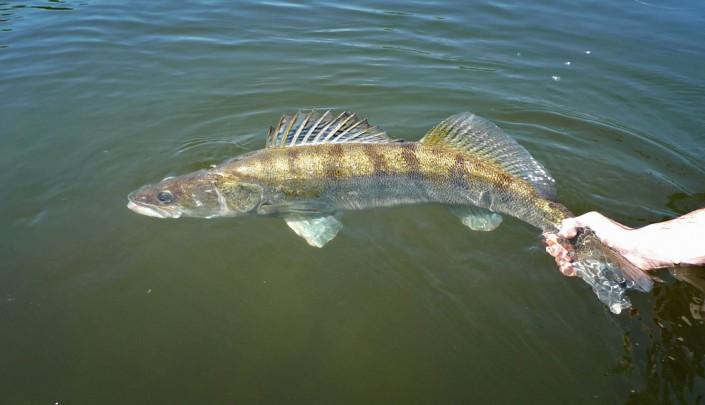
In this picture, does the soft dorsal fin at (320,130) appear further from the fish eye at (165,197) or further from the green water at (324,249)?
the fish eye at (165,197)

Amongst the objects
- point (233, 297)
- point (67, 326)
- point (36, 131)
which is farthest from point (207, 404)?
point (36, 131)

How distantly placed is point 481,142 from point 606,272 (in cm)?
166

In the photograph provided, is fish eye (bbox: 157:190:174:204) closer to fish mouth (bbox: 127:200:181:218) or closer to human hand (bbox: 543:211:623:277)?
fish mouth (bbox: 127:200:181:218)

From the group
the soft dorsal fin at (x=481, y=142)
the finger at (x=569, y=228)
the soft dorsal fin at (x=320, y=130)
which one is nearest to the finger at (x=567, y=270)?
Result: the finger at (x=569, y=228)

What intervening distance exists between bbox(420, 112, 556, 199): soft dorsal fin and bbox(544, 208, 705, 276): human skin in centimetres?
76

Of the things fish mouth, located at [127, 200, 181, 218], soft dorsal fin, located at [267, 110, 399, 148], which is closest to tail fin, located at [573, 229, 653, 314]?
soft dorsal fin, located at [267, 110, 399, 148]

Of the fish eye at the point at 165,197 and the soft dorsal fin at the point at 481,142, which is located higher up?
the soft dorsal fin at the point at 481,142

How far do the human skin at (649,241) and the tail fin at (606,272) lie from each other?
109 millimetres

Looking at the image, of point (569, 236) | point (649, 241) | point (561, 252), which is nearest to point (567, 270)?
point (561, 252)

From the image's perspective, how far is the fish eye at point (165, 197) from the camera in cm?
458

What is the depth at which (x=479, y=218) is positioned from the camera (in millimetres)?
4727

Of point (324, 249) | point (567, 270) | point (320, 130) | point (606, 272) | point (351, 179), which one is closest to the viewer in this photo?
point (606, 272)

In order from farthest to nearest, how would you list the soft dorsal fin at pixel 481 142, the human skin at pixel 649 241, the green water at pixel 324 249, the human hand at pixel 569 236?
1. the soft dorsal fin at pixel 481 142
2. the human hand at pixel 569 236
3. the human skin at pixel 649 241
4. the green water at pixel 324 249

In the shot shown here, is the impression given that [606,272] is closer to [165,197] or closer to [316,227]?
[316,227]
